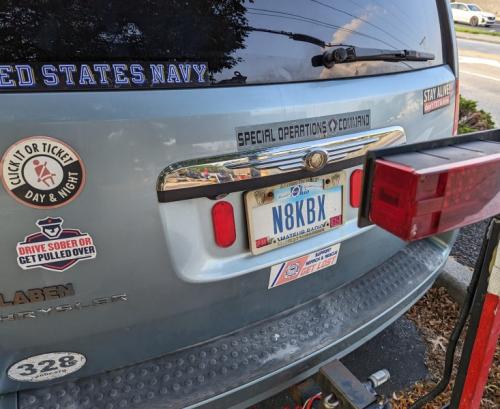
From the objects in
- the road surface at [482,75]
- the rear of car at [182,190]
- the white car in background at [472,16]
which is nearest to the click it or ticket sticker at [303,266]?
the rear of car at [182,190]

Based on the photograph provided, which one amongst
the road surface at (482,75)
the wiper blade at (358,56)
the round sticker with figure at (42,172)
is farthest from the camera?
the road surface at (482,75)

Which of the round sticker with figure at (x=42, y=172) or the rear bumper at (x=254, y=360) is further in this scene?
the rear bumper at (x=254, y=360)

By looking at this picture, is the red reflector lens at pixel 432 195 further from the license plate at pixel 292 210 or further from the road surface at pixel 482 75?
the road surface at pixel 482 75

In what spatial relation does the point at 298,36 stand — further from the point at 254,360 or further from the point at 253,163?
the point at 254,360

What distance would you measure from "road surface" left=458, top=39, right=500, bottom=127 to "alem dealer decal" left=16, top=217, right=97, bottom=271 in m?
7.34

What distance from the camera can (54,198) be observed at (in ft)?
3.97

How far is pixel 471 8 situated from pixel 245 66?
1428 inches

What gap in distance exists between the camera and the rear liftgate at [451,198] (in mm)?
955

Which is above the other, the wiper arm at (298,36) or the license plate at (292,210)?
the wiper arm at (298,36)

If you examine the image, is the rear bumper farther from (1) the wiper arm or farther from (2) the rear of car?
(1) the wiper arm

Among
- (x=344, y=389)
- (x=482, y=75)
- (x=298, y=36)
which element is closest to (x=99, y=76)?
(x=298, y=36)

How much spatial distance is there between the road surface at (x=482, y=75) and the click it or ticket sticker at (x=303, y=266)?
6412 millimetres

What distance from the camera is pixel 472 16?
3019cm

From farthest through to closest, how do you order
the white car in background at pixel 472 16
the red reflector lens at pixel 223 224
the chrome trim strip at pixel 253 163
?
the white car in background at pixel 472 16 < the red reflector lens at pixel 223 224 < the chrome trim strip at pixel 253 163
